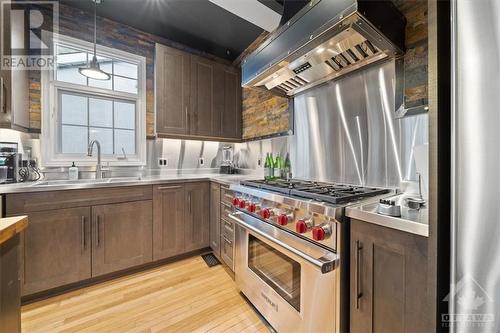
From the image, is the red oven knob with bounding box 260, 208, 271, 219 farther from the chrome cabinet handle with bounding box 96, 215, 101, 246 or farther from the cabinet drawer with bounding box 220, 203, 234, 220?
the chrome cabinet handle with bounding box 96, 215, 101, 246

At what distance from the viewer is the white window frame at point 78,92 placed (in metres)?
2.18

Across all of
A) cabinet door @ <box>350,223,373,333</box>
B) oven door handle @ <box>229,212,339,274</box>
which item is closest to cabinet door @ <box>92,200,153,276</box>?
oven door handle @ <box>229,212,339,274</box>

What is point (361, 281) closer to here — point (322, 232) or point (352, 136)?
point (322, 232)

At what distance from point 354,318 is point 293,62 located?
1557 mm

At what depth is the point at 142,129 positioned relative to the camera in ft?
8.92

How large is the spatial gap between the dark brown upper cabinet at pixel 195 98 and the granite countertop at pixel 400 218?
2259 millimetres

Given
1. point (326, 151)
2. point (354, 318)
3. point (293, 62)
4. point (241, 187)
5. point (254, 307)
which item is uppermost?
point (293, 62)

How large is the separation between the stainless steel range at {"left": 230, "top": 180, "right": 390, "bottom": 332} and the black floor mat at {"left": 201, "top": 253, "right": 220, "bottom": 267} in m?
0.67

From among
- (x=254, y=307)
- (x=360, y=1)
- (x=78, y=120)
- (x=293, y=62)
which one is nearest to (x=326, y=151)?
(x=293, y=62)

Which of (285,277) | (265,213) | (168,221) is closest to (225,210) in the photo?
(168,221)

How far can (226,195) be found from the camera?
84.0 inches

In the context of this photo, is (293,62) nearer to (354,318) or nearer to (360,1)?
(360,1)

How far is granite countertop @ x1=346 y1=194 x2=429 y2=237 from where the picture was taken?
2.38 ft

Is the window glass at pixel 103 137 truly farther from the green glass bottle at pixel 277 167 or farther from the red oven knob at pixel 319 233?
the red oven knob at pixel 319 233
